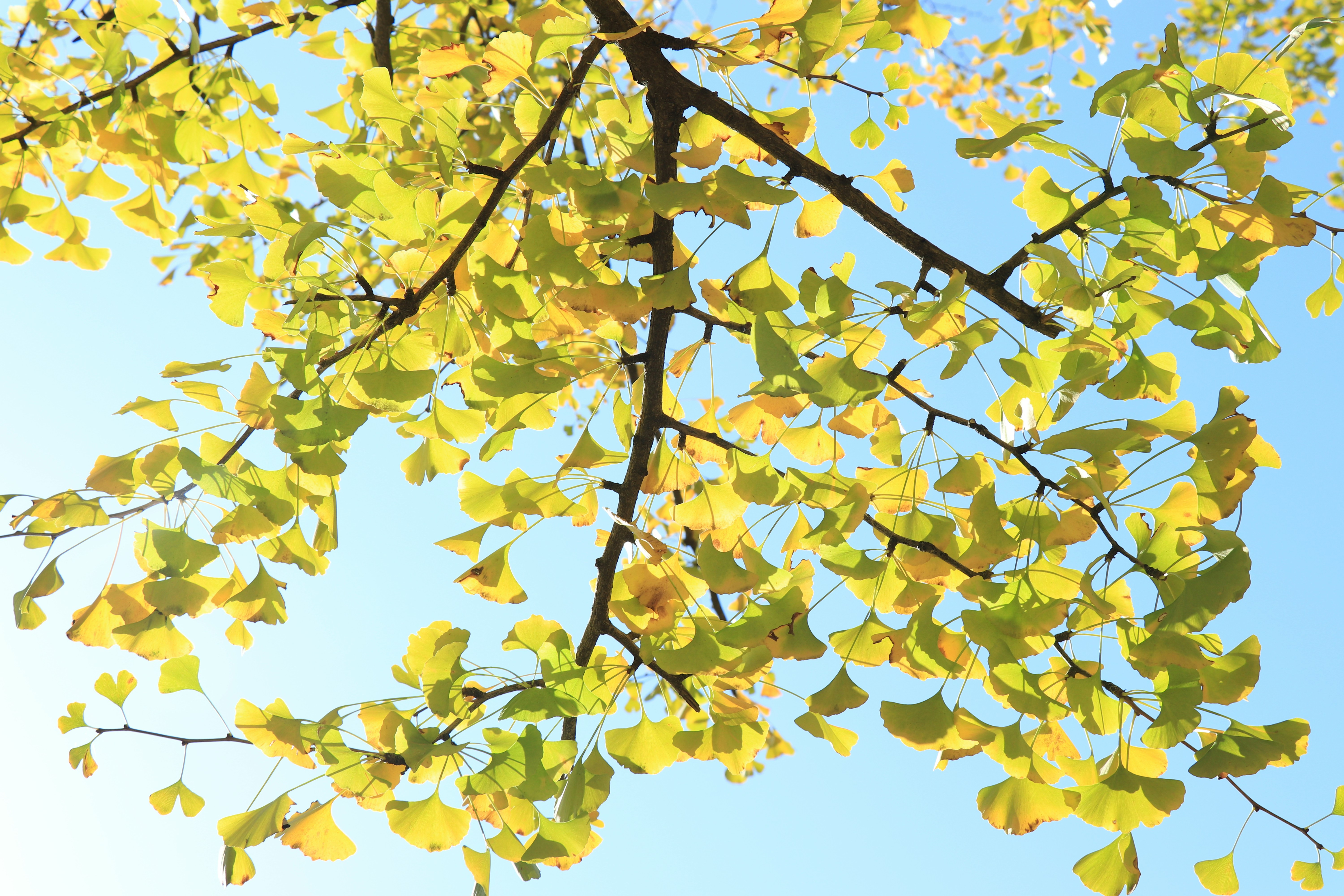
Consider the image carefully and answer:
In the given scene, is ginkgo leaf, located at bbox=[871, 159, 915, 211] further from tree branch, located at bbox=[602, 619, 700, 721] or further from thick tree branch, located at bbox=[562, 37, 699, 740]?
tree branch, located at bbox=[602, 619, 700, 721]

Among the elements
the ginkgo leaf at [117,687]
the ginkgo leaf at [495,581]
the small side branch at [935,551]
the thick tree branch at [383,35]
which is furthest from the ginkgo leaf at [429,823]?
the thick tree branch at [383,35]

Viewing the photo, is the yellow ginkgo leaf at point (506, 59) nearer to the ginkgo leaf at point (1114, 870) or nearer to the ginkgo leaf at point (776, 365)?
the ginkgo leaf at point (776, 365)

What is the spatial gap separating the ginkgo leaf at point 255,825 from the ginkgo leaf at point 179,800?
0.59ft

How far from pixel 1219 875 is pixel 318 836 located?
101 centimetres

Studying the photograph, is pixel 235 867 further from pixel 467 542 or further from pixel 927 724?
pixel 927 724

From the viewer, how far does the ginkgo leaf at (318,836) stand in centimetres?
91

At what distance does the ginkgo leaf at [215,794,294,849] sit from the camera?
2.89 ft

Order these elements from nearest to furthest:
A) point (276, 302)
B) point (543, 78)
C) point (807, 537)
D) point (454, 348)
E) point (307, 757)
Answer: point (807, 537)
point (307, 757)
point (454, 348)
point (276, 302)
point (543, 78)

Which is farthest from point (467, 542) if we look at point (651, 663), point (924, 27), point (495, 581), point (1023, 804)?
point (924, 27)

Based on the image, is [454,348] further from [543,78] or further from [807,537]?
[543,78]

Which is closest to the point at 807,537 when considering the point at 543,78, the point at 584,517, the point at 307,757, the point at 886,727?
the point at 886,727

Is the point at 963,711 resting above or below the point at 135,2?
below

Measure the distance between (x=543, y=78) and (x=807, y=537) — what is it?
2.33 metres

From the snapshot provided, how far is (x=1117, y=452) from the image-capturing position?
0.85 metres
